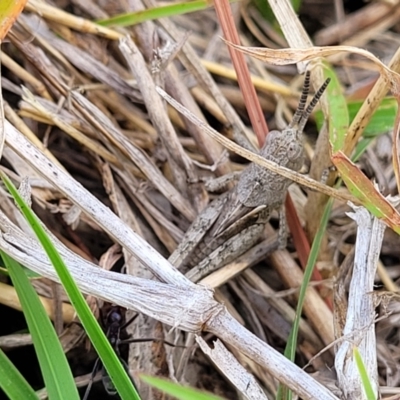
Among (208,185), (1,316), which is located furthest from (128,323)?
(208,185)

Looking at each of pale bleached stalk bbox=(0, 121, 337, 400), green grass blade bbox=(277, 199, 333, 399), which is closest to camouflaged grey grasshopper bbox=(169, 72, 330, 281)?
green grass blade bbox=(277, 199, 333, 399)

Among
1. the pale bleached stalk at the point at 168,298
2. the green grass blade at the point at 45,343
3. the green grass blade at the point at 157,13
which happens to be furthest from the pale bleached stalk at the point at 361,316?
the green grass blade at the point at 157,13

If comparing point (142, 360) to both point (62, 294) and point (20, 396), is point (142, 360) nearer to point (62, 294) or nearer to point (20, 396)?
point (62, 294)

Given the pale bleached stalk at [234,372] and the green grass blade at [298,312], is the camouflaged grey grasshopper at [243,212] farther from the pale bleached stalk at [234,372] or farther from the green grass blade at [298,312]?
the pale bleached stalk at [234,372]

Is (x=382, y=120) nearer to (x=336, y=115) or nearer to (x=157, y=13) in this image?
(x=336, y=115)

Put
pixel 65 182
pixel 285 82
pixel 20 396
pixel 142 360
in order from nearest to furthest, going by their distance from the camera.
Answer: pixel 20 396 < pixel 65 182 < pixel 142 360 < pixel 285 82

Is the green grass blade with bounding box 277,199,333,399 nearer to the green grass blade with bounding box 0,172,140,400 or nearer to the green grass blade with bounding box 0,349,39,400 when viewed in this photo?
the green grass blade with bounding box 0,172,140,400

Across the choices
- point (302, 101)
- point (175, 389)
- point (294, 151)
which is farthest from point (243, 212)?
point (175, 389)
